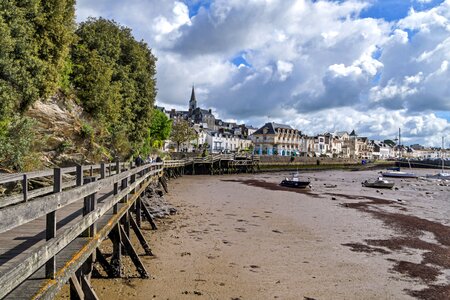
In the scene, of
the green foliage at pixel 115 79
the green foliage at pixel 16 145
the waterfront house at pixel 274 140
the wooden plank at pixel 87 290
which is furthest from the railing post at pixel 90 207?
the waterfront house at pixel 274 140

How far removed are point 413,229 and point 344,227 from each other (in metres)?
3.29

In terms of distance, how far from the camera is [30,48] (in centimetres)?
1598

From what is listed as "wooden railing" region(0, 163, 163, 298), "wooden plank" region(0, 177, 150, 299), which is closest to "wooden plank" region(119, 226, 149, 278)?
"wooden railing" region(0, 163, 163, 298)

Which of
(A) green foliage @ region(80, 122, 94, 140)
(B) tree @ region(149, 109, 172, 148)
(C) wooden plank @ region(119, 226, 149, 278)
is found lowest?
(C) wooden plank @ region(119, 226, 149, 278)

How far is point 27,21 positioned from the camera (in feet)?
52.5

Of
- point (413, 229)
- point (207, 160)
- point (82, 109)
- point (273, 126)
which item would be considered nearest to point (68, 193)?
point (413, 229)

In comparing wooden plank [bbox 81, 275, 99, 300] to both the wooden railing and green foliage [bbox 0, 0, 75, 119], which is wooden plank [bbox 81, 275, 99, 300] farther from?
green foliage [bbox 0, 0, 75, 119]

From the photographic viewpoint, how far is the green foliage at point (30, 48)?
45.7 feet

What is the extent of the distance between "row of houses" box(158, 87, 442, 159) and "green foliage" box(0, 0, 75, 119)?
7059 centimetres

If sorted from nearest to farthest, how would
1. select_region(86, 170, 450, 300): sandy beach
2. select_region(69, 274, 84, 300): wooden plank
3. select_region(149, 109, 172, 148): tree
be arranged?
select_region(69, 274, 84, 300): wooden plank, select_region(86, 170, 450, 300): sandy beach, select_region(149, 109, 172, 148): tree

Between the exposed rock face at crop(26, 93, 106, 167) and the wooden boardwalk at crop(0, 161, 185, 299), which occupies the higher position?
the exposed rock face at crop(26, 93, 106, 167)

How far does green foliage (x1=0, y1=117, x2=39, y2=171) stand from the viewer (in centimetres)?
1337

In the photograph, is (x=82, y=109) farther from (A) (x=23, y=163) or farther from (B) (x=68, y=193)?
(B) (x=68, y=193)

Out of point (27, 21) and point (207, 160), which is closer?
point (27, 21)
